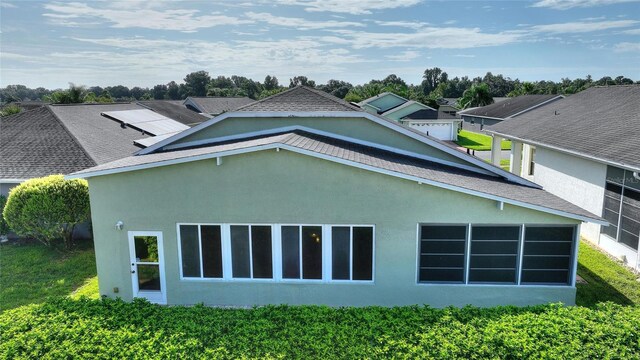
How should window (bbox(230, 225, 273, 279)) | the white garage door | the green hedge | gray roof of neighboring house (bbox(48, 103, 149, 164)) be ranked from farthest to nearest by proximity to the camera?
the white garage door < gray roof of neighboring house (bbox(48, 103, 149, 164)) < window (bbox(230, 225, 273, 279)) < the green hedge

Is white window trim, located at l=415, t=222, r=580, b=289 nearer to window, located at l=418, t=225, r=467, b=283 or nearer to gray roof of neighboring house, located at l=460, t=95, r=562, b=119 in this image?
window, located at l=418, t=225, r=467, b=283

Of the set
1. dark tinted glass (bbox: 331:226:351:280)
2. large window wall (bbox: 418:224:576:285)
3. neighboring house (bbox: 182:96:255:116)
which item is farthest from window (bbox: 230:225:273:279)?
neighboring house (bbox: 182:96:255:116)

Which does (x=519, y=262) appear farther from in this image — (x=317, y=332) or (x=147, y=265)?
(x=147, y=265)

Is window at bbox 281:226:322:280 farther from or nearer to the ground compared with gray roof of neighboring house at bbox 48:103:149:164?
nearer to the ground

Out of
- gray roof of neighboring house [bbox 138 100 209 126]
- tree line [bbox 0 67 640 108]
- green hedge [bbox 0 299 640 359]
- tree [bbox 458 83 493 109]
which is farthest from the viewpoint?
tree line [bbox 0 67 640 108]

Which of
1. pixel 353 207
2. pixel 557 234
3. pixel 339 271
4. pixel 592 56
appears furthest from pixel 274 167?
pixel 592 56

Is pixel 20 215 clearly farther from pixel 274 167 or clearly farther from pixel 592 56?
pixel 592 56
